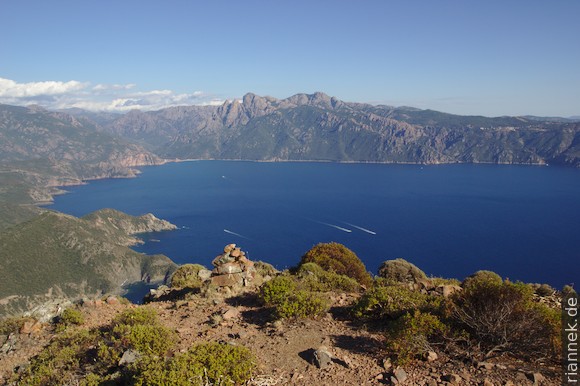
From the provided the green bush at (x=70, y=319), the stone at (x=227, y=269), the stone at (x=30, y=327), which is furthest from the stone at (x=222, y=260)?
the stone at (x=30, y=327)

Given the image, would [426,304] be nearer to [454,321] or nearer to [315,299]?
[454,321]

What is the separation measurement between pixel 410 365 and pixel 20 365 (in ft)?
43.3

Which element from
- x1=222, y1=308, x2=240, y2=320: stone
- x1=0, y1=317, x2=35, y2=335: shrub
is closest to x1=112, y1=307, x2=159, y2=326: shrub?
x1=222, y1=308, x2=240, y2=320: stone

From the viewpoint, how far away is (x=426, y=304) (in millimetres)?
13938

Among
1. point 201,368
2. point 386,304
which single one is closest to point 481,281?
point 386,304

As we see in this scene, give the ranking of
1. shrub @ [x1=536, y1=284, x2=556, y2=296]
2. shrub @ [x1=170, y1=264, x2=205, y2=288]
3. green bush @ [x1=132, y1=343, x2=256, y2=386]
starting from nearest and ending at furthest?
green bush @ [x1=132, y1=343, x2=256, y2=386] < shrub @ [x1=536, y1=284, x2=556, y2=296] < shrub @ [x1=170, y1=264, x2=205, y2=288]

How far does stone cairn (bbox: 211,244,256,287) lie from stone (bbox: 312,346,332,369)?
946 centimetres

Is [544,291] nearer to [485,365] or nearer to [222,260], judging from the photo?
[485,365]

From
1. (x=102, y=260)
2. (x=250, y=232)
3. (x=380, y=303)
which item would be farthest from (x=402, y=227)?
(x=380, y=303)

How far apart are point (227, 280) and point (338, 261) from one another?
397 inches

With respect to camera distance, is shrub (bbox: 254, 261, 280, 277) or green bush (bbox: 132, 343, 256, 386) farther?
shrub (bbox: 254, 261, 280, 277)

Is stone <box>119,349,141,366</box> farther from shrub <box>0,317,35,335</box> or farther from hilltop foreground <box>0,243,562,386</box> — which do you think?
shrub <box>0,317,35,335</box>

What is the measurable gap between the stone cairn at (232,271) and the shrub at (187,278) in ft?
4.44

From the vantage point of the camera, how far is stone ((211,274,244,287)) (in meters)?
20.2
